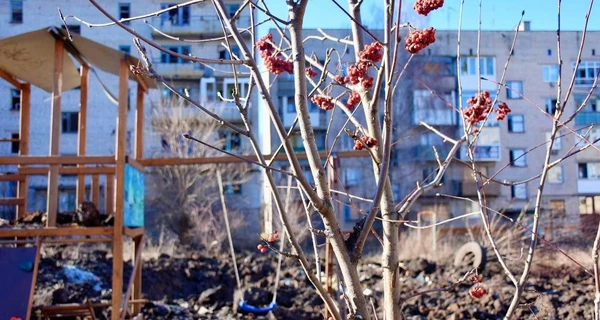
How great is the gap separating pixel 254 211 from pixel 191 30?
9.73 meters

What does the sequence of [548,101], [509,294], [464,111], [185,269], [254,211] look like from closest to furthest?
[464,111] → [509,294] → [185,269] → [548,101] → [254,211]

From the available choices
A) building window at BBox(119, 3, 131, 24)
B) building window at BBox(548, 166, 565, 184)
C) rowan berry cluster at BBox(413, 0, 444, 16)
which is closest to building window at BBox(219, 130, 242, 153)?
building window at BBox(119, 3, 131, 24)

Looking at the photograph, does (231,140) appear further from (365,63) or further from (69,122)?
(365,63)

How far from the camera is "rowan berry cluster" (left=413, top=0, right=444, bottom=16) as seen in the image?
7.59ft

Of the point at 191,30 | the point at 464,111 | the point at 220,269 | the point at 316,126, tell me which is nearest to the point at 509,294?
the point at 220,269

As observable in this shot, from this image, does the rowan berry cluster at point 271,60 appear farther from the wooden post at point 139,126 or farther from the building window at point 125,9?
the building window at point 125,9

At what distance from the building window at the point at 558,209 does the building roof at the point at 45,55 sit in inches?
638

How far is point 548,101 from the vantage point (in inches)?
1340

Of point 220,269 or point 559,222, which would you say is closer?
point 220,269

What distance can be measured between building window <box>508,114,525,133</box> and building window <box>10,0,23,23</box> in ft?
88.2

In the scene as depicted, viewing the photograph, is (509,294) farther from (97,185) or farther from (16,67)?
(16,67)

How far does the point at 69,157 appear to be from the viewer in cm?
796

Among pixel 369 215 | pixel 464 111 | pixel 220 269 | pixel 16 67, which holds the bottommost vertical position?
pixel 220 269

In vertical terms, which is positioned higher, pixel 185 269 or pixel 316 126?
pixel 316 126
